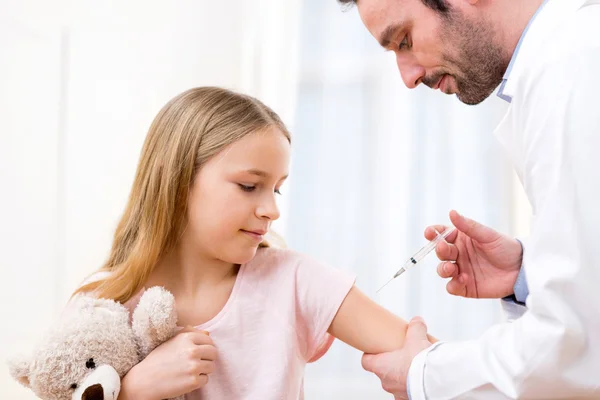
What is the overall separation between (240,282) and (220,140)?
321 millimetres

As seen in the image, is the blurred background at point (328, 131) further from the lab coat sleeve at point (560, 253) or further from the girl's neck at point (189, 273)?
the lab coat sleeve at point (560, 253)

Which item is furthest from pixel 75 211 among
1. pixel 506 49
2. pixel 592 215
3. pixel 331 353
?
pixel 592 215

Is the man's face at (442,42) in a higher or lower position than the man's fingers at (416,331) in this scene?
higher

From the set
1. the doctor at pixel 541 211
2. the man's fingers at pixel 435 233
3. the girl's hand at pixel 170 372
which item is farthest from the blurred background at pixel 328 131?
the girl's hand at pixel 170 372

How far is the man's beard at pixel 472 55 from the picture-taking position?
4.93 feet

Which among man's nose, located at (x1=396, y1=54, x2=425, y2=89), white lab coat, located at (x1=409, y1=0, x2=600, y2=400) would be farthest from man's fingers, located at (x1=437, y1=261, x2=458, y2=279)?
man's nose, located at (x1=396, y1=54, x2=425, y2=89)

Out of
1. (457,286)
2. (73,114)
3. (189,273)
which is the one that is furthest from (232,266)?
(73,114)

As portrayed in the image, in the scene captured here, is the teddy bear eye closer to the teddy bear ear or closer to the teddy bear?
the teddy bear

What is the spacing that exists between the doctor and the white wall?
1.41 metres

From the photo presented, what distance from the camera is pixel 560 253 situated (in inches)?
42.5

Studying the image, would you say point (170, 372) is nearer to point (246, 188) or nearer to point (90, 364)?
point (90, 364)

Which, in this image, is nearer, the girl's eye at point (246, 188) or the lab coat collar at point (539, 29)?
the lab coat collar at point (539, 29)

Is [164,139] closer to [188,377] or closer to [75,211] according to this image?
[188,377]

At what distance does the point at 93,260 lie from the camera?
255 centimetres
